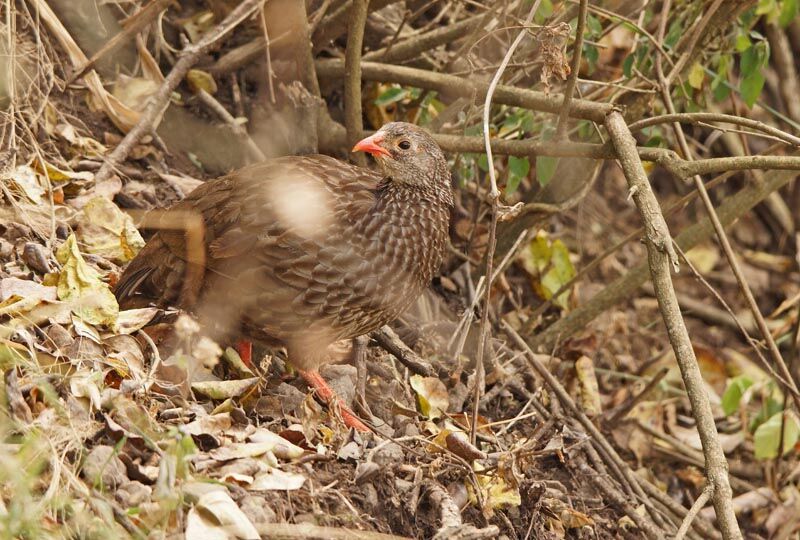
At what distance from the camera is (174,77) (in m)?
4.91

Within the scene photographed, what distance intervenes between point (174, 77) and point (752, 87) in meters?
2.67

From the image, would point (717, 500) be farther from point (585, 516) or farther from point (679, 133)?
→ point (679, 133)

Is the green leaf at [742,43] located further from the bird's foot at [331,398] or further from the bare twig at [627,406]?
the bird's foot at [331,398]

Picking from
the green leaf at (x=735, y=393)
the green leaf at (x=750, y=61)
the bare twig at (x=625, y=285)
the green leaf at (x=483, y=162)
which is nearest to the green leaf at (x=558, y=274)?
the bare twig at (x=625, y=285)

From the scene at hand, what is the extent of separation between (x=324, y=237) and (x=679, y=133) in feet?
6.28

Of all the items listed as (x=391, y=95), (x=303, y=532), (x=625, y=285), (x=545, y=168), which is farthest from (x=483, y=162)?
(x=303, y=532)

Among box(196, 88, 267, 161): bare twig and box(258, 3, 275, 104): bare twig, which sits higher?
box(258, 3, 275, 104): bare twig

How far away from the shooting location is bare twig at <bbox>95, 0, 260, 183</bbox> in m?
4.75

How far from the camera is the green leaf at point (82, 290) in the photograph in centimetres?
367

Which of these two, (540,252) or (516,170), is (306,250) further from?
(540,252)

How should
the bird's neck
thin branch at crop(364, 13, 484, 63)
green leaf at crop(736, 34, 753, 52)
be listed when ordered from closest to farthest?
the bird's neck < green leaf at crop(736, 34, 753, 52) < thin branch at crop(364, 13, 484, 63)

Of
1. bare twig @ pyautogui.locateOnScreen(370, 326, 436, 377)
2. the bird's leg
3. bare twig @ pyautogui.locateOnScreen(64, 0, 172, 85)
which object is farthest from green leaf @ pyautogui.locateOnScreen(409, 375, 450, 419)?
bare twig @ pyautogui.locateOnScreen(64, 0, 172, 85)

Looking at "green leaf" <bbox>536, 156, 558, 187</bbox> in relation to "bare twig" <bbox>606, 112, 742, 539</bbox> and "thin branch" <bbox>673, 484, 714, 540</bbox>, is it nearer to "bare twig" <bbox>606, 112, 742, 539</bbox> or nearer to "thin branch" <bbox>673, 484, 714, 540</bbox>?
"bare twig" <bbox>606, 112, 742, 539</bbox>

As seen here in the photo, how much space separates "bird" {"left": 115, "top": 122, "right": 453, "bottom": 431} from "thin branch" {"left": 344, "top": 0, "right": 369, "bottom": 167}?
637 mm
